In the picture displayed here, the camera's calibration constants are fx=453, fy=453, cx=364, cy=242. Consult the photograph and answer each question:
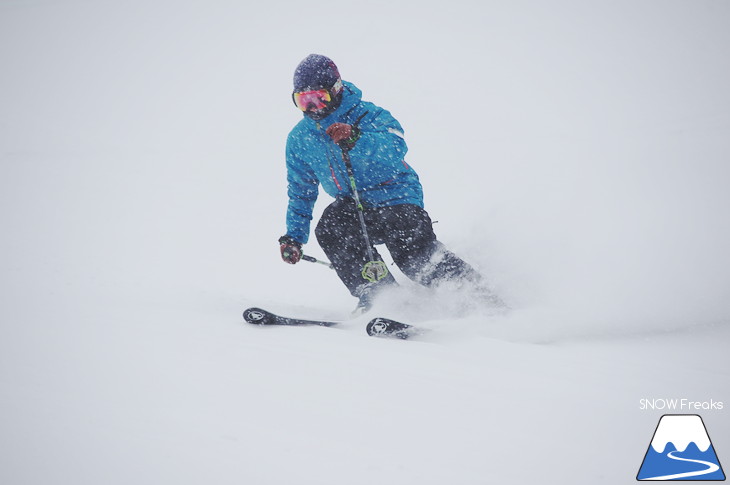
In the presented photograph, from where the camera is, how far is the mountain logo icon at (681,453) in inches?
61.7

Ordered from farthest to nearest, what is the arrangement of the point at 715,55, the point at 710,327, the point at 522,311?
the point at 715,55
the point at 522,311
the point at 710,327

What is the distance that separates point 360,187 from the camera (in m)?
3.57

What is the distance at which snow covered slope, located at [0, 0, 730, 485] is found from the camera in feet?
5.41

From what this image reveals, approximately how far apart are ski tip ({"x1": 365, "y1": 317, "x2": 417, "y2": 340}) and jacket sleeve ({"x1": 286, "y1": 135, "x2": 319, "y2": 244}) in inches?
51.2

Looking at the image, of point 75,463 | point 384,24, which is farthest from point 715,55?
point 384,24

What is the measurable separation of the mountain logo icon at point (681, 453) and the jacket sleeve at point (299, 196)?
9.12 ft

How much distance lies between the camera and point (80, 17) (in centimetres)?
4216

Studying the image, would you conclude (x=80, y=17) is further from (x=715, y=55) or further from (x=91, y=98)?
(x=715, y=55)

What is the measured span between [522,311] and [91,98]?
76.3 feet

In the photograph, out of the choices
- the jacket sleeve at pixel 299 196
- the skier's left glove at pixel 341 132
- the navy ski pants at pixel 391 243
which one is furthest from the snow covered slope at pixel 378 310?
the skier's left glove at pixel 341 132

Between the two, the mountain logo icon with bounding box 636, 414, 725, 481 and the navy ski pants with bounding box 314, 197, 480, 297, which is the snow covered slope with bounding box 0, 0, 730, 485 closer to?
the mountain logo icon with bounding box 636, 414, 725, 481

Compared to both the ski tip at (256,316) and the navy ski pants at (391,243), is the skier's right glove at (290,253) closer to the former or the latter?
the navy ski pants at (391,243)

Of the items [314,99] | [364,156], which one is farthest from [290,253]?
[314,99]

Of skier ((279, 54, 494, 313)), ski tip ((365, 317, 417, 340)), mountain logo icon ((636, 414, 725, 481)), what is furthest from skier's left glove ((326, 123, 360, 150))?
mountain logo icon ((636, 414, 725, 481))
